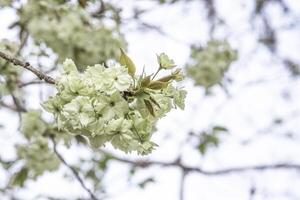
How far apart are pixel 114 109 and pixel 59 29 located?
1.74 m

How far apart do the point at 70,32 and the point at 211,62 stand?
4.10ft

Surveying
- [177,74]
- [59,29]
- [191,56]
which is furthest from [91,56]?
[177,74]

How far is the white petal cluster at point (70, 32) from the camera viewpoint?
3268 millimetres

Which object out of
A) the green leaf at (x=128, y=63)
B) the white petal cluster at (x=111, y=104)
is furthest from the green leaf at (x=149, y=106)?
the green leaf at (x=128, y=63)

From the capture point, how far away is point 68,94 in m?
1.69

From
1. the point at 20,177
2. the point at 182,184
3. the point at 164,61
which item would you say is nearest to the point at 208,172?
the point at 182,184

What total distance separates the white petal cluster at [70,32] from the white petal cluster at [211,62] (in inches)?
34.2

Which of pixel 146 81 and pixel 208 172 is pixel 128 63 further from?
pixel 208 172

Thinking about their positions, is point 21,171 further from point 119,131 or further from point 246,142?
point 246,142

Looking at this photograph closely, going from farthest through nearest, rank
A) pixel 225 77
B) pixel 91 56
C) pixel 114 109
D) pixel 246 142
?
pixel 246 142, pixel 225 77, pixel 91 56, pixel 114 109

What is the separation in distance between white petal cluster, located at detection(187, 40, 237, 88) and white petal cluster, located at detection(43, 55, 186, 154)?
2.38m

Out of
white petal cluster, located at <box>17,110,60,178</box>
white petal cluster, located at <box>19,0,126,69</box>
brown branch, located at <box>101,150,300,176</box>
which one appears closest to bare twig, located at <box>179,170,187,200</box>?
brown branch, located at <box>101,150,300,176</box>

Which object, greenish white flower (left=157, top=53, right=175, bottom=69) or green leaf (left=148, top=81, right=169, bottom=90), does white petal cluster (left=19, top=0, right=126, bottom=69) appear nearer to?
greenish white flower (left=157, top=53, right=175, bottom=69)

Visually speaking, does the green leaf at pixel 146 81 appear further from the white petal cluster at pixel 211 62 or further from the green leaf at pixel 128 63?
the white petal cluster at pixel 211 62
